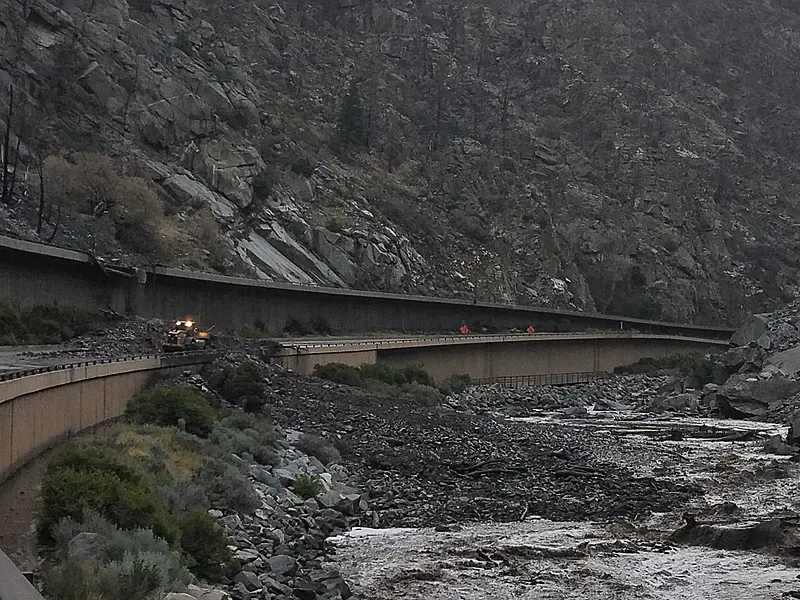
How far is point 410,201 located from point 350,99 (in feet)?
46.9

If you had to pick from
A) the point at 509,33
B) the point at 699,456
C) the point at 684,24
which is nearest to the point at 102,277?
the point at 699,456

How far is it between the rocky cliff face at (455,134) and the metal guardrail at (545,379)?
12530mm

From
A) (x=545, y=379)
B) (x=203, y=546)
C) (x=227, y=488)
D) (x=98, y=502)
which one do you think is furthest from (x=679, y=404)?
(x=98, y=502)

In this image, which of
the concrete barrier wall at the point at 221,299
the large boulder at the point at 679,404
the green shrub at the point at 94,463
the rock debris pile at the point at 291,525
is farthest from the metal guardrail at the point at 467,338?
the green shrub at the point at 94,463

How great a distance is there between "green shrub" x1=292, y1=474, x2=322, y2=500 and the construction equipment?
51.3 feet

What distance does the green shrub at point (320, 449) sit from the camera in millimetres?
27406

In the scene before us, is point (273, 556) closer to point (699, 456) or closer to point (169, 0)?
point (699, 456)

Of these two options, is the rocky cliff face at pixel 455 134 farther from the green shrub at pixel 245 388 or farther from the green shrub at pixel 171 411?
the green shrub at pixel 171 411

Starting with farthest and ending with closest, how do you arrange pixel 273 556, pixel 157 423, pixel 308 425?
pixel 308 425, pixel 157 423, pixel 273 556

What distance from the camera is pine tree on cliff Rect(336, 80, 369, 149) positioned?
92.7 m

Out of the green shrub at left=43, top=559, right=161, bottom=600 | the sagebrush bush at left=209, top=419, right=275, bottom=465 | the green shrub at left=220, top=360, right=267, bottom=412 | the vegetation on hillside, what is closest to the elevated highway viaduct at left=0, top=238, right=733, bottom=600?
the vegetation on hillside

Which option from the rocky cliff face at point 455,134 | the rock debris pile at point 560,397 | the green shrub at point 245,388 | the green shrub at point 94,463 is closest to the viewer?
the green shrub at point 94,463

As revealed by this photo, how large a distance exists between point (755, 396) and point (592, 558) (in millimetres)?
35048

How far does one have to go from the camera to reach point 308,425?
32062 mm
